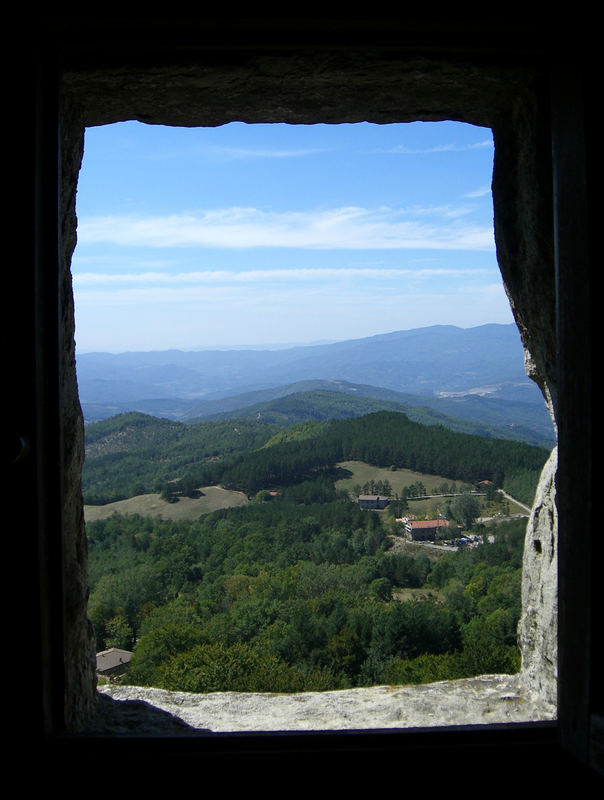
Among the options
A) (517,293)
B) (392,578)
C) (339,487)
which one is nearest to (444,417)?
(339,487)

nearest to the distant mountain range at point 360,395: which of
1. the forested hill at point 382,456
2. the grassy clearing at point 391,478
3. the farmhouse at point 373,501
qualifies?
the forested hill at point 382,456

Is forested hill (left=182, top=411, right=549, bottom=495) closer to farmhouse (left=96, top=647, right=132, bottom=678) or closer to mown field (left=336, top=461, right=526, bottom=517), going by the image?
mown field (left=336, top=461, right=526, bottom=517)

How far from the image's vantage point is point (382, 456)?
47.8 metres

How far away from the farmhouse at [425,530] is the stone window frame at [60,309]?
37177mm

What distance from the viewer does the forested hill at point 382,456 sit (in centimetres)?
4231

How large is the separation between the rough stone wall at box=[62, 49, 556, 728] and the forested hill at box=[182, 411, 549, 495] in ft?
132

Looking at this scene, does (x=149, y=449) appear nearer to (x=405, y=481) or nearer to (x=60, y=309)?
(x=405, y=481)

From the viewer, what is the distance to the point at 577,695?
5.24 feet

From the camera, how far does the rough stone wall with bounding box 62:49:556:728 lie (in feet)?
6.26

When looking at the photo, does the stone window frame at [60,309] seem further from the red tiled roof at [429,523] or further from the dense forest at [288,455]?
the dense forest at [288,455]

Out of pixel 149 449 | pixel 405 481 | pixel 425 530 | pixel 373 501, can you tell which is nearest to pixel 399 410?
pixel 405 481

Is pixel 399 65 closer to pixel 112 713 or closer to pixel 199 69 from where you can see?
pixel 199 69

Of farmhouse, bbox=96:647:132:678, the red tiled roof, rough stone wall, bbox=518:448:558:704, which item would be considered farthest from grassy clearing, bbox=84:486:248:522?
rough stone wall, bbox=518:448:558:704

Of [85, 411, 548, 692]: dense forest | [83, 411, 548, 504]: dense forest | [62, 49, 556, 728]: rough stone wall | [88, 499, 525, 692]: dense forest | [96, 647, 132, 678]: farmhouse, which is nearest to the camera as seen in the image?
[62, 49, 556, 728]: rough stone wall
